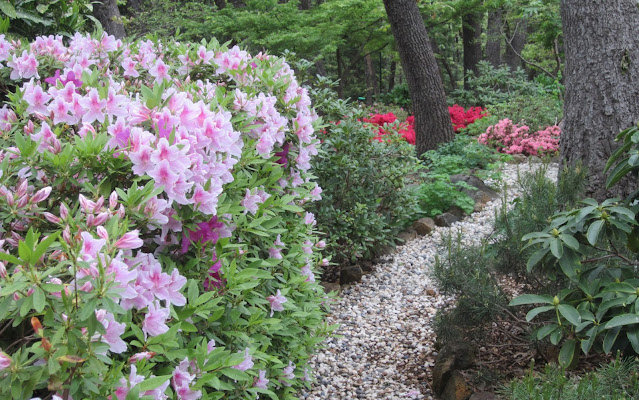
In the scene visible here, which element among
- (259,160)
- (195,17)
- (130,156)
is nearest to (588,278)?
(259,160)

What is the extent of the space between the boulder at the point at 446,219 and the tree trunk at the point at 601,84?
1868 mm

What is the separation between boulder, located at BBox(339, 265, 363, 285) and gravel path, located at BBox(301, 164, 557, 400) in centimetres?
6

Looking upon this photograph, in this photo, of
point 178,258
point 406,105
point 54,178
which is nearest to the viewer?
point 54,178


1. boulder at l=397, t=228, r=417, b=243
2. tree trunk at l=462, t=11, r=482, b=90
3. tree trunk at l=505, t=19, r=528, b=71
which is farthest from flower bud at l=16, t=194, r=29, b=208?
tree trunk at l=462, t=11, r=482, b=90

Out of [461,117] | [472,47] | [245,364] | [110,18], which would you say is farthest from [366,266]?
[472,47]

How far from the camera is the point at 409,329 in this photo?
3848 millimetres

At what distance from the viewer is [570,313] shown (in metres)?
2.09

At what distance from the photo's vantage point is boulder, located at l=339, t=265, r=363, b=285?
4648 mm

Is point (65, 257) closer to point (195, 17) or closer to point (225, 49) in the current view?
point (225, 49)

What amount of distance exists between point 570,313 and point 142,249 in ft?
4.96

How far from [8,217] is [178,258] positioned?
52cm

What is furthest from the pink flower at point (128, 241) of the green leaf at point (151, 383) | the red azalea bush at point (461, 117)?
the red azalea bush at point (461, 117)

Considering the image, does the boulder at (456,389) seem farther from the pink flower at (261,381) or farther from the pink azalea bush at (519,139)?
the pink azalea bush at (519,139)

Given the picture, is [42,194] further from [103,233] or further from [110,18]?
[110,18]
